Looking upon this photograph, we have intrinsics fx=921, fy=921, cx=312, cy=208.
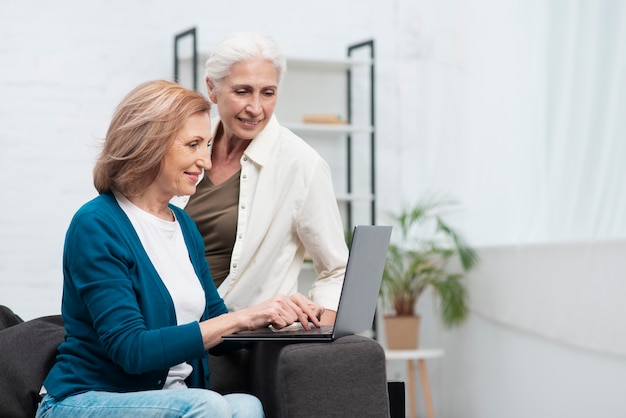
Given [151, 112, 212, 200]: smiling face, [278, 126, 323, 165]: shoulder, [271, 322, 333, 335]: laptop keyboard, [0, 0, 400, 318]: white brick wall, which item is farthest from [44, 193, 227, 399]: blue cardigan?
[0, 0, 400, 318]: white brick wall

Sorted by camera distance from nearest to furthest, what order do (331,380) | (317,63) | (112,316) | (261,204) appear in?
(112,316)
(331,380)
(261,204)
(317,63)

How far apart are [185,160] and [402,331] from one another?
110 inches

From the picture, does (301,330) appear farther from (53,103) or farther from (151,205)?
(53,103)

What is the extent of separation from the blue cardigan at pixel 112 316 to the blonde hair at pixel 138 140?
0.06 meters

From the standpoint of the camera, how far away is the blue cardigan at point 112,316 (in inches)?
71.0

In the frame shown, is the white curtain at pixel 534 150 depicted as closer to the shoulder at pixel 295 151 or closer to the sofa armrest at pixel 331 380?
the shoulder at pixel 295 151

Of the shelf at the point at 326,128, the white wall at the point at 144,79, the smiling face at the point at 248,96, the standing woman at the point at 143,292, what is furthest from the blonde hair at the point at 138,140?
the shelf at the point at 326,128

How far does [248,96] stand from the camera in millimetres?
2580

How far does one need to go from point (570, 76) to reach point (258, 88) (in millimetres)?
1637

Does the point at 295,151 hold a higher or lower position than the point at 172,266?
higher

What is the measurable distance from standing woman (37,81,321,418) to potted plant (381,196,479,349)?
252cm

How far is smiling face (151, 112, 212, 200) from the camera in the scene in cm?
202

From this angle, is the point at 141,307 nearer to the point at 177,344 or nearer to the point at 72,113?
the point at 177,344

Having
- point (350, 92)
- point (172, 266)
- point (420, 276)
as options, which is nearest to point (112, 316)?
point (172, 266)
